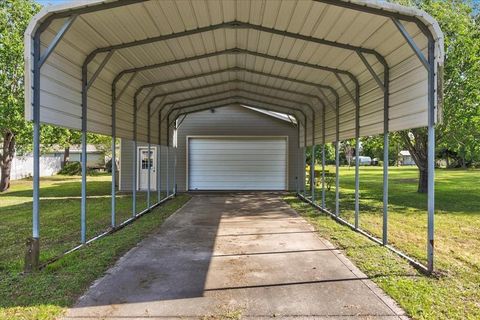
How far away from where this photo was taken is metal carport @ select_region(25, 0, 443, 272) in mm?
4484

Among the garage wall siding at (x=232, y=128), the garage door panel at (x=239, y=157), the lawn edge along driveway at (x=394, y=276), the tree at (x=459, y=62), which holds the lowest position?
the lawn edge along driveway at (x=394, y=276)

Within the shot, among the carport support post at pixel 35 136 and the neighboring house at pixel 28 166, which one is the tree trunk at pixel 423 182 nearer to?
the carport support post at pixel 35 136

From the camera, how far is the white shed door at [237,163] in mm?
14805

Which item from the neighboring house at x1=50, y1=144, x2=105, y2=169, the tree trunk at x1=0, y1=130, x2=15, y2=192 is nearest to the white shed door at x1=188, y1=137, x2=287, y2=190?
the tree trunk at x1=0, y1=130, x2=15, y2=192

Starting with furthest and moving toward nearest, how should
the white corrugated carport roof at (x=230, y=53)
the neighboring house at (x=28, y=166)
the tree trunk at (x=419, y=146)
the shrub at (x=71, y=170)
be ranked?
the shrub at (x=71, y=170)
the neighboring house at (x=28, y=166)
the tree trunk at (x=419, y=146)
the white corrugated carport roof at (x=230, y=53)

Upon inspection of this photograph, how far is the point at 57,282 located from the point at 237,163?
36.2 feet

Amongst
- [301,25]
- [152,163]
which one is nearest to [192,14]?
[301,25]

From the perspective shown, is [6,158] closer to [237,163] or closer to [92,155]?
[237,163]

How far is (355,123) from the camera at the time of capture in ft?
24.0

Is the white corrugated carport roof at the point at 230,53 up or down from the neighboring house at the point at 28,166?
up

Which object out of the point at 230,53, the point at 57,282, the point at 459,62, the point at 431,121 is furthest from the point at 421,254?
the point at 459,62

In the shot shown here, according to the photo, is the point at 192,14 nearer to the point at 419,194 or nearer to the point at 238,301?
the point at 238,301

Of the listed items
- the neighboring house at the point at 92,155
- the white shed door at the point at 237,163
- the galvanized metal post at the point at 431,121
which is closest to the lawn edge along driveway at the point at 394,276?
the galvanized metal post at the point at 431,121

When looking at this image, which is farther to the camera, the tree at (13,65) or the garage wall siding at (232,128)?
the garage wall siding at (232,128)
